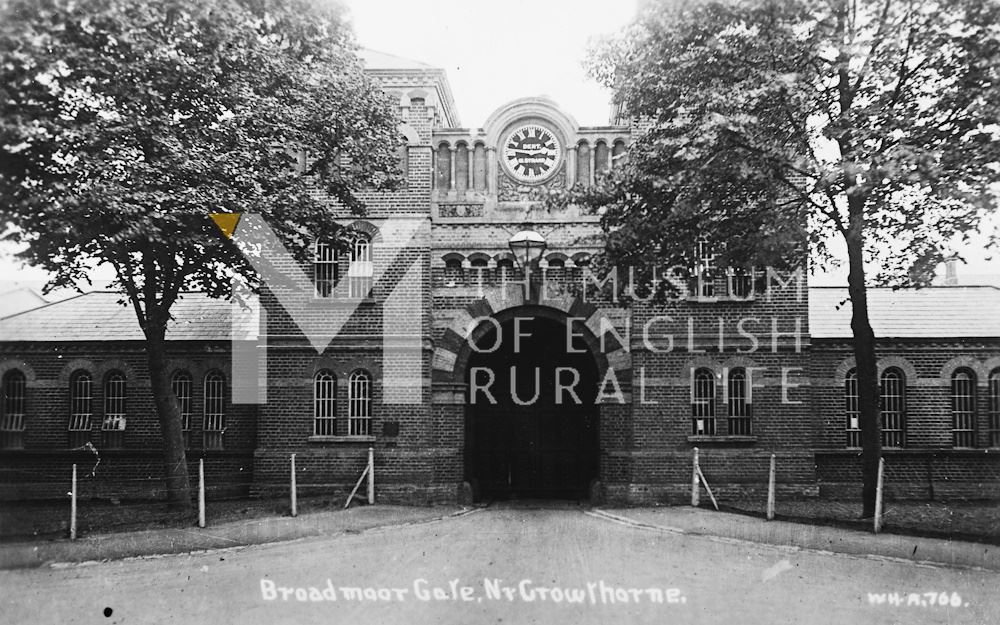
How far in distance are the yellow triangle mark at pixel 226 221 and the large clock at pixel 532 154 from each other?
7.19 m

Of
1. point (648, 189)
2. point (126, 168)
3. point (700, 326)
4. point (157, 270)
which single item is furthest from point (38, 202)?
point (700, 326)

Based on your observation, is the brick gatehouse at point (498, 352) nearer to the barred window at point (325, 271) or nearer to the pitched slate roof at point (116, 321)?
the barred window at point (325, 271)

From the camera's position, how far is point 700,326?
17.8 meters

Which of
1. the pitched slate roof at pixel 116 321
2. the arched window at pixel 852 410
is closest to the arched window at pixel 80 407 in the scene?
the pitched slate roof at pixel 116 321

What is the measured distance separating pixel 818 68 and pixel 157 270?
945 centimetres

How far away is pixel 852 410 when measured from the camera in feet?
66.1

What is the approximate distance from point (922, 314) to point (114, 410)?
19284mm

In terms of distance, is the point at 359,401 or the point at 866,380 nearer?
the point at 866,380

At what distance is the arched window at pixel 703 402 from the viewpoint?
17.8m

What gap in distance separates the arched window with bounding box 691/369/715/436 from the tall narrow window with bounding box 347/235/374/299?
6.98 metres

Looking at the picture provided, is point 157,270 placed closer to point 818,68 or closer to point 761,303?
point 818,68

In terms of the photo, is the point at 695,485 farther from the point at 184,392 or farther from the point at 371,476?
the point at 184,392

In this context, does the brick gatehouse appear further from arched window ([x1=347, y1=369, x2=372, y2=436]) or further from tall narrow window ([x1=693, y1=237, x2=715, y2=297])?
tall narrow window ([x1=693, y1=237, x2=715, y2=297])

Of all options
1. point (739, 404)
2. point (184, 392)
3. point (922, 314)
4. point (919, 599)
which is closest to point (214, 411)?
point (184, 392)
